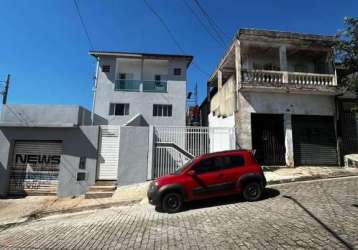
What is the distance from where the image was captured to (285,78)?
14.6 metres

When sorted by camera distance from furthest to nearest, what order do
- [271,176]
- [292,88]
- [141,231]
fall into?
1. [292,88]
2. [271,176]
3. [141,231]

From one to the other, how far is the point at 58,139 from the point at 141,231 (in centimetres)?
944

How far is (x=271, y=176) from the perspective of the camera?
11938 mm

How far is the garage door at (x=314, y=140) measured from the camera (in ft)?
47.8

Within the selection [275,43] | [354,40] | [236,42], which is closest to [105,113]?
[236,42]

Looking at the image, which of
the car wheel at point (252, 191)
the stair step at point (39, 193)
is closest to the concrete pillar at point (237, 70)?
the car wheel at point (252, 191)

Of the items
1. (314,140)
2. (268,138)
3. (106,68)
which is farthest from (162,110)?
(314,140)

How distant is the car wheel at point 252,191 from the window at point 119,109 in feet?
53.2

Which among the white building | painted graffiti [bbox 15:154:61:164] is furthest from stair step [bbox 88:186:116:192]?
the white building

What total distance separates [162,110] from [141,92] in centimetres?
249

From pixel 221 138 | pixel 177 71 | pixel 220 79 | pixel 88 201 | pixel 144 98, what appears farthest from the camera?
pixel 177 71

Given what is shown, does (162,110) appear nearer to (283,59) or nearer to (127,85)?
(127,85)

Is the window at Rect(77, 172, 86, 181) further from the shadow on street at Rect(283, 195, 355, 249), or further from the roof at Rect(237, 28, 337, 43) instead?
the roof at Rect(237, 28, 337, 43)

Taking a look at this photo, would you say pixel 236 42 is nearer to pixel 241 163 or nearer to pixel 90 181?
pixel 241 163
